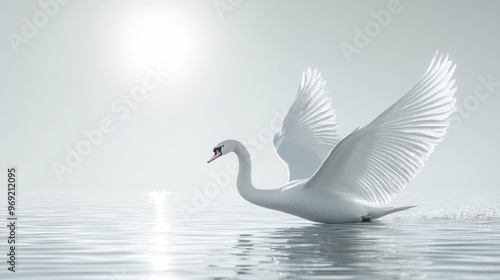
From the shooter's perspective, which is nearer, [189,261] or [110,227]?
[189,261]

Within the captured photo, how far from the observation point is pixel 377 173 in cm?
1903

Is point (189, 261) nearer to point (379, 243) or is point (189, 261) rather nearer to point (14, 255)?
point (14, 255)

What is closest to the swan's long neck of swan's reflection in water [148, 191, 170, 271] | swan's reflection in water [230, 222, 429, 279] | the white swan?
the white swan

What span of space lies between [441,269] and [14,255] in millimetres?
6989

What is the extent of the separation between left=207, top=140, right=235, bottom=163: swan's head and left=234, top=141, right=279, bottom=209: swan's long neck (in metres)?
0.18

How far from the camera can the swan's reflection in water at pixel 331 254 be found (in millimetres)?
10836

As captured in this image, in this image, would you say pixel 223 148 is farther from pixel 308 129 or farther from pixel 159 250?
pixel 159 250

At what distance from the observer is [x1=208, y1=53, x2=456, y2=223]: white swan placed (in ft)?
57.2

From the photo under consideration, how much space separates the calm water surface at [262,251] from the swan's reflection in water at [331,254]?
0.05 ft

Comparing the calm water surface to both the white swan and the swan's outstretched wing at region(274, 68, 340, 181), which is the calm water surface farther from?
the swan's outstretched wing at region(274, 68, 340, 181)

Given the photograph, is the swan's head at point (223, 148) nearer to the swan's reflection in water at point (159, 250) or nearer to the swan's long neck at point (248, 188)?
the swan's long neck at point (248, 188)

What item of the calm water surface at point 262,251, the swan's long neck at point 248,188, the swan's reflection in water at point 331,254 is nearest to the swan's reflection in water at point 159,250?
the calm water surface at point 262,251

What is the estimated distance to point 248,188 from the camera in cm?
1973

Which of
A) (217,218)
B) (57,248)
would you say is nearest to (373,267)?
(57,248)
